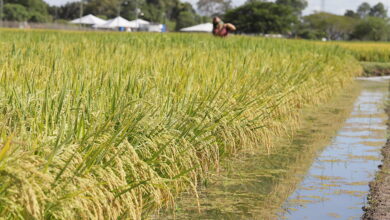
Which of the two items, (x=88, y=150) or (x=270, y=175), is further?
(x=270, y=175)

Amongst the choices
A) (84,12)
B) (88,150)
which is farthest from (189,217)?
(84,12)

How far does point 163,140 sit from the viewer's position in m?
4.79

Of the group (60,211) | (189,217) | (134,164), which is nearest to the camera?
(60,211)

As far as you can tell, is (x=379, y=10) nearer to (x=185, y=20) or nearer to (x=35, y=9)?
(x=185, y=20)

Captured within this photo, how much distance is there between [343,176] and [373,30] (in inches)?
2901

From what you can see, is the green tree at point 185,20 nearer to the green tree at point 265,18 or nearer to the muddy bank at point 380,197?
the green tree at point 265,18

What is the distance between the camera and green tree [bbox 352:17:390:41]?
255ft

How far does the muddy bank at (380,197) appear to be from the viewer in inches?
193

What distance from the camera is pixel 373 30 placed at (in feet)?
253

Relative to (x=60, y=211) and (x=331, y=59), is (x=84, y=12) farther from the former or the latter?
(x=60, y=211)

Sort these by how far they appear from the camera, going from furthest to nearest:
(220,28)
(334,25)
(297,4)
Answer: (297,4) < (334,25) < (220,28)

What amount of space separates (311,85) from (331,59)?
4799 mm

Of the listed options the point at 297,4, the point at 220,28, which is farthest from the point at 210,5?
the point at 220,28

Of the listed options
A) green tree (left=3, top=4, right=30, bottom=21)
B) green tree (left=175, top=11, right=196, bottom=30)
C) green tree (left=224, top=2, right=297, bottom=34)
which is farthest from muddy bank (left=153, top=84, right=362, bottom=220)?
green tree (left=175, top=11, right=196, bottom=30)
